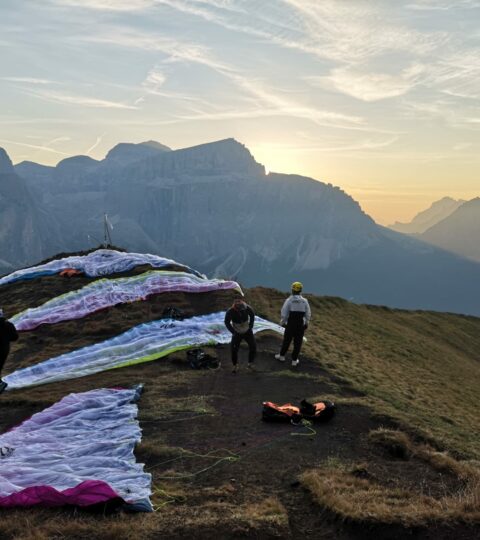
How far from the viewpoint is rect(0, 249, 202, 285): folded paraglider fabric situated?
34656 millimetres

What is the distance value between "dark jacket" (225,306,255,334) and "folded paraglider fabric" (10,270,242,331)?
12.6 m

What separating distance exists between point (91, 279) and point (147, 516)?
28.1m

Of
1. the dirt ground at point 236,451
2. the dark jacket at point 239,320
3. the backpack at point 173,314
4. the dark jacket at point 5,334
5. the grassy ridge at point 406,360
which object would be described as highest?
the dark jacket at point 239,320

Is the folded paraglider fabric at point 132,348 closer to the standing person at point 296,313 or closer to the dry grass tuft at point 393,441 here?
the standing person at point 296,313

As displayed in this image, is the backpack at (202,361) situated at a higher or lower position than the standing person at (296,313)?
lower

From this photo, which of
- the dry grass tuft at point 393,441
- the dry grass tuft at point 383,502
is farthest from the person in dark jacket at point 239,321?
the dry grass tuft at point 383,502

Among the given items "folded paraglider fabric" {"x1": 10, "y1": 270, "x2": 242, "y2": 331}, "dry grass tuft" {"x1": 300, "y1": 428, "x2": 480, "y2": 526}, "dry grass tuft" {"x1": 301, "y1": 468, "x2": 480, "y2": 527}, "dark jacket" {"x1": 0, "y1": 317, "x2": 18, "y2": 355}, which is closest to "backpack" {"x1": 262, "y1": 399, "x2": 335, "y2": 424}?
"dry grass tuft" {"x1": 300, "y1": 428, "x2": 480, "y2": 526}

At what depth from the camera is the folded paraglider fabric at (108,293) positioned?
88.5 feet

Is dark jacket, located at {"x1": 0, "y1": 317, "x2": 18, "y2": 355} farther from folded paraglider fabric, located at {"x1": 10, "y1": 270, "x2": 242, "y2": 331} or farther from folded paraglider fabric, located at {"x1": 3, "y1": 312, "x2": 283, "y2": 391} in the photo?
folded paraglider fabric, located at {"x1": 10, "y1": 270, "x2": 242, "y2": 331}

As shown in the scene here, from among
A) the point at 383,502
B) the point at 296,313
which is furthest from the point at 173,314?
the point at 383,502

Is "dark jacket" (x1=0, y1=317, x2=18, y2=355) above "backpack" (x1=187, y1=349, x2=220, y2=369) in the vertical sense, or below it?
above

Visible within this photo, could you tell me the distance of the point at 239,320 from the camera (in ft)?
56.4

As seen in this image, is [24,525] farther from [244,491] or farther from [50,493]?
[244,491]

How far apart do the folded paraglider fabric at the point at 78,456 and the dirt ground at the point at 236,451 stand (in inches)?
12.6
